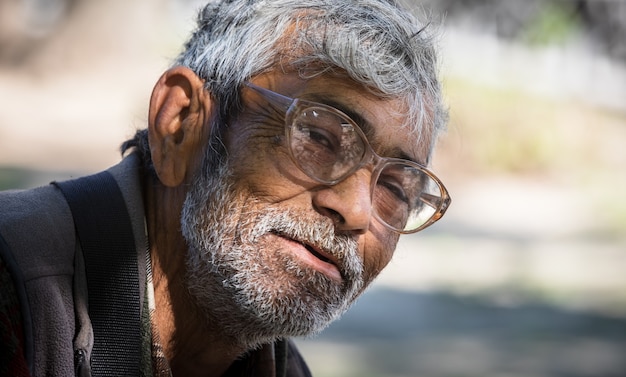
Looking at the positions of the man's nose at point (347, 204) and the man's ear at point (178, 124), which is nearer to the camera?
the man's nose at point (347, 204)

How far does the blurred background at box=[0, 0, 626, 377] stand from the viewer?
6.08 metres

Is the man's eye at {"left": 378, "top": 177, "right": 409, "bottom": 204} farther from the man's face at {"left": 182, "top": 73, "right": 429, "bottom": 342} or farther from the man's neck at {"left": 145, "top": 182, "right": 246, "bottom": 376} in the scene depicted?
the man's neck at {"left": 145, "top": 182, "right": 246, "bottom": 376}

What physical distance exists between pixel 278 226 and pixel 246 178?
0.15 metres

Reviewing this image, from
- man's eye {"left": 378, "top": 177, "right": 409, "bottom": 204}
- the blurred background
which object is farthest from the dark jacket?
the blurred background

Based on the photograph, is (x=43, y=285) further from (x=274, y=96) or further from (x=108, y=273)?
(x=274, y=96)

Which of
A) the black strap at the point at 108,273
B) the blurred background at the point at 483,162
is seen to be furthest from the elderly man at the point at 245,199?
the blurred background at the point at 483,162

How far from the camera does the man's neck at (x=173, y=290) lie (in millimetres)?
2188

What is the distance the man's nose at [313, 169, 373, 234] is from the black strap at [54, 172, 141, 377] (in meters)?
0.43

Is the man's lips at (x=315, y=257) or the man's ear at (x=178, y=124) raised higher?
the man's ear at (x=178, y=124)

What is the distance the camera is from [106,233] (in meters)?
2.02

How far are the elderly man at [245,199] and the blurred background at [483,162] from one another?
300 cm

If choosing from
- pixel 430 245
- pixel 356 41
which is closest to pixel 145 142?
pixel 356 41

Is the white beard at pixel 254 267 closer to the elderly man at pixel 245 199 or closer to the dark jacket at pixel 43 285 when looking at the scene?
the elderly man at pixel 245 199

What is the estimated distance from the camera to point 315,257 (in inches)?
81.4
